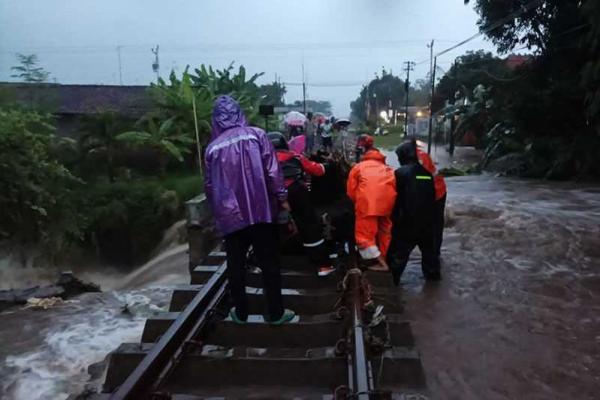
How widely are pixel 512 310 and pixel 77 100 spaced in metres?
27.2

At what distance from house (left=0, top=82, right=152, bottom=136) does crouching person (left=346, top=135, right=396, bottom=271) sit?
19.0m

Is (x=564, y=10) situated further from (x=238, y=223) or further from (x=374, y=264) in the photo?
(x=238, y=223)

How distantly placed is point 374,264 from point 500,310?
1.29 meters

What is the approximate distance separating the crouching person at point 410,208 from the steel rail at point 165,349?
195cm

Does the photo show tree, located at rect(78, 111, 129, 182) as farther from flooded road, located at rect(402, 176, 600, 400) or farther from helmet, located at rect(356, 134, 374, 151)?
helmet, located at rect(356, 134, 374, 151)

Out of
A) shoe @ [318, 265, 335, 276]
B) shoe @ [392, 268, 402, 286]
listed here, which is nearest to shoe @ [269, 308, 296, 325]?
shoe @ [318, 265, 335, 276]

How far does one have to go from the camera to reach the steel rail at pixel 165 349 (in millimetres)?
3086

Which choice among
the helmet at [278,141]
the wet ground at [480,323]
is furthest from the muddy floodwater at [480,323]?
the helmet at [278,141]

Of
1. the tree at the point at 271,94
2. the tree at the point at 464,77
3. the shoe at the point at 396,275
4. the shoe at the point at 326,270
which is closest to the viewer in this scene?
the shoe at the point at 326,270

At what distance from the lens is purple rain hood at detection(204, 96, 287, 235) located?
3.80 metres

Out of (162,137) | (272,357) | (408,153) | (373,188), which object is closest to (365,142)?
(408,153)

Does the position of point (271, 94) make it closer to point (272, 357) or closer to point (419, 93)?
point (419, 93)

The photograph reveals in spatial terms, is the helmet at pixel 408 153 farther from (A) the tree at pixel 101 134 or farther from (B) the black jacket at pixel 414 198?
(A) the tree at pixel 101 134

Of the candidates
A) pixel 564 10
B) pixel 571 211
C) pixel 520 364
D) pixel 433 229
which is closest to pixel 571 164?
pixel 564 10
